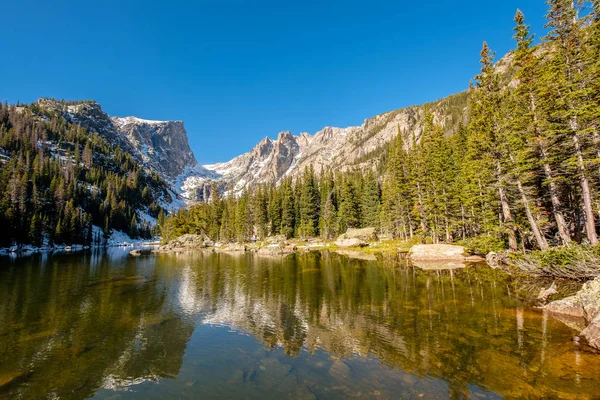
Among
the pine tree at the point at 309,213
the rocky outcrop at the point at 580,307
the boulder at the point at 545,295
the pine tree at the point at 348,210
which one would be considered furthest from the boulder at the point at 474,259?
the pine tree at the point at 309,213

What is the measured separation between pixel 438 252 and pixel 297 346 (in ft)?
111

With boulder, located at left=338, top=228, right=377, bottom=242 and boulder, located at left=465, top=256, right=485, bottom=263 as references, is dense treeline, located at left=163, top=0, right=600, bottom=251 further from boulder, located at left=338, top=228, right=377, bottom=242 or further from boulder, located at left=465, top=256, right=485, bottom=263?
boulder, located at left=338, top=228, right=377, bottom=242

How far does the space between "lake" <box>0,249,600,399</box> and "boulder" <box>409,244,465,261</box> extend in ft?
51.8

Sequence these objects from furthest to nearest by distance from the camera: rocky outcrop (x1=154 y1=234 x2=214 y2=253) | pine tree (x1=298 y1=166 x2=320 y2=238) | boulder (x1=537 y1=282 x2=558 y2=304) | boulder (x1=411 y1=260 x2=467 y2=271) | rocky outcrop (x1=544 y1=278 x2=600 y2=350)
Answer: rocky outcrop (x1=154 y1=234 x2=214 y2=253)
pine tree (x1=298 y1=166 x2=320 y2=238)
boulder (x1=411 y1=260 x2=467 y2=271)
boulder (x1=537 y1=282 x2=558 y2=304)
rocky outcrop (x1=544 y1=278 x2=600 y2=350)

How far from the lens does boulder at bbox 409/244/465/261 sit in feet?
128

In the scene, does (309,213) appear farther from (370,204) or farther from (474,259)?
(474,259)

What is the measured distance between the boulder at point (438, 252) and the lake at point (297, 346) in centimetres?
1579

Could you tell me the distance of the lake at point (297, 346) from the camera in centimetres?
911

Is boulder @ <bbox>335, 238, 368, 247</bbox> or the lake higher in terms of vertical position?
boulder @ <bbox>335, 238, 368, 247</bbox>

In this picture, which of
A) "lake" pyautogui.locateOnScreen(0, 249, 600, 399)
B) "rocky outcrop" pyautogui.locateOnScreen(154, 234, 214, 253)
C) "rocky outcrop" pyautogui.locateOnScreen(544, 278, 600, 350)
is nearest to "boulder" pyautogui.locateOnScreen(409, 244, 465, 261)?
"lake" pyautogui.locateOnScreen(0, 249, 600, 399)

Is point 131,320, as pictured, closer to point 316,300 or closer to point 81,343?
point 81,343

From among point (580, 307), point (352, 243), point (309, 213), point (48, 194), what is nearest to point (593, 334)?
point (580, 307)

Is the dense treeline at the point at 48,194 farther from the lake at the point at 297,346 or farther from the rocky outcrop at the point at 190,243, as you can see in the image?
the lake at the point at 297,346

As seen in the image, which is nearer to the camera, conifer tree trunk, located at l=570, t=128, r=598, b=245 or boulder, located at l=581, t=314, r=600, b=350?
boulder, located at l=581, t=314, r=600, b=350
